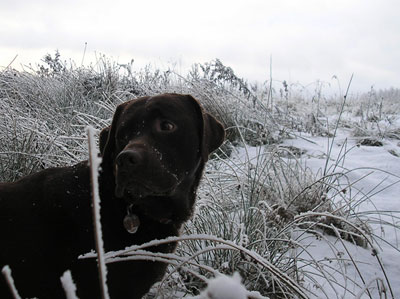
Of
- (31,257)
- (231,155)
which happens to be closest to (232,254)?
(31,257)

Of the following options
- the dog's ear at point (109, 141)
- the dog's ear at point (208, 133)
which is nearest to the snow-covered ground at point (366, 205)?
the dog's ear at point (208, 133)

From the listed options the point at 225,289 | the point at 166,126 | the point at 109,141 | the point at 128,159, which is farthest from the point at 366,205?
the point at 225,289

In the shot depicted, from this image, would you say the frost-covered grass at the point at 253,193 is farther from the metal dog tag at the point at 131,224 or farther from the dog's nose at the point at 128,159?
the dog's nose at the point at 128,159

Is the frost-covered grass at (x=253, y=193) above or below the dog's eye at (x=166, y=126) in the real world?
below

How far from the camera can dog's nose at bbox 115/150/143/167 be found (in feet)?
5.54

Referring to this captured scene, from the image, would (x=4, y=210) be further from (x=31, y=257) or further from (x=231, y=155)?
(x=231, y=155)

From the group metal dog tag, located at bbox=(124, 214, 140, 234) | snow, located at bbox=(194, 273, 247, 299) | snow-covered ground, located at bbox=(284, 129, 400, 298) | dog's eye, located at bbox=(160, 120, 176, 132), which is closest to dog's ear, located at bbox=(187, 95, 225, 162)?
dog's eye, located at bbox=(160, 120, 176, 132)

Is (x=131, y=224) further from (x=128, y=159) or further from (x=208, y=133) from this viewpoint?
(x=208, y=133)

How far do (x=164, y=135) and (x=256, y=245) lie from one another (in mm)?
992

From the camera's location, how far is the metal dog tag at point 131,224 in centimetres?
175

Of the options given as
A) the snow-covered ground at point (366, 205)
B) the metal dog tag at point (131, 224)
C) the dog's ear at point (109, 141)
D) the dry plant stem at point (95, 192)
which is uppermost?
the dry plant stem at point (95, 192)

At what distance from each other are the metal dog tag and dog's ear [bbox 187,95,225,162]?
588mm

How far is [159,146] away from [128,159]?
284 mm

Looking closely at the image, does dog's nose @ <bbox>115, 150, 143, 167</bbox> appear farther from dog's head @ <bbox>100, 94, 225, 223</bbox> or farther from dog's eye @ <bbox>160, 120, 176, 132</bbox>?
dog's eye @ <bbox>160, 120, 176, 132</bbox>
